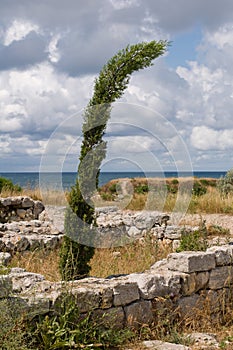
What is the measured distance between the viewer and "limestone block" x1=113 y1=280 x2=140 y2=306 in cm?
571

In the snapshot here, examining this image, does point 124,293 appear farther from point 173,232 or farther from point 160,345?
point 173,232

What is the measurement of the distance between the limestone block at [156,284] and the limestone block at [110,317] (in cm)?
42

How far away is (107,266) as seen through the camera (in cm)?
844

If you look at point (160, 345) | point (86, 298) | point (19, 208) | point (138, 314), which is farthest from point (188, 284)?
point (19, 208)

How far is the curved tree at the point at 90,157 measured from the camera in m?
7.04

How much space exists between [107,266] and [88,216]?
1.61 metres

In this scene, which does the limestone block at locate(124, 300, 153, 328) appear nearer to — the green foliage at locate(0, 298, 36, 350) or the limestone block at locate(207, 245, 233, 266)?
the green foliage at locate(0, 298, 36, 350)

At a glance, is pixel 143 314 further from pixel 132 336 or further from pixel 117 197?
pixel 117 197

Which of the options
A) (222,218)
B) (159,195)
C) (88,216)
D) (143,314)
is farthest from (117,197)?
(143,314)

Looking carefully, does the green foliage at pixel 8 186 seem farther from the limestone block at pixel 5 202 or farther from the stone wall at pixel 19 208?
the limestone block at pixel 5 202

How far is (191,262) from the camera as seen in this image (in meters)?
6.61

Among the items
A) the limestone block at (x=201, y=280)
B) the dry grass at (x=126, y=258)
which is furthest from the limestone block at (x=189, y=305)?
the dry grass at (x=126, y=258)

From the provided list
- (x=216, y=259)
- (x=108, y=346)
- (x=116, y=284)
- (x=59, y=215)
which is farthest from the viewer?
(x=59, y=215)

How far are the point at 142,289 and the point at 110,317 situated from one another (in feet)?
1.99
